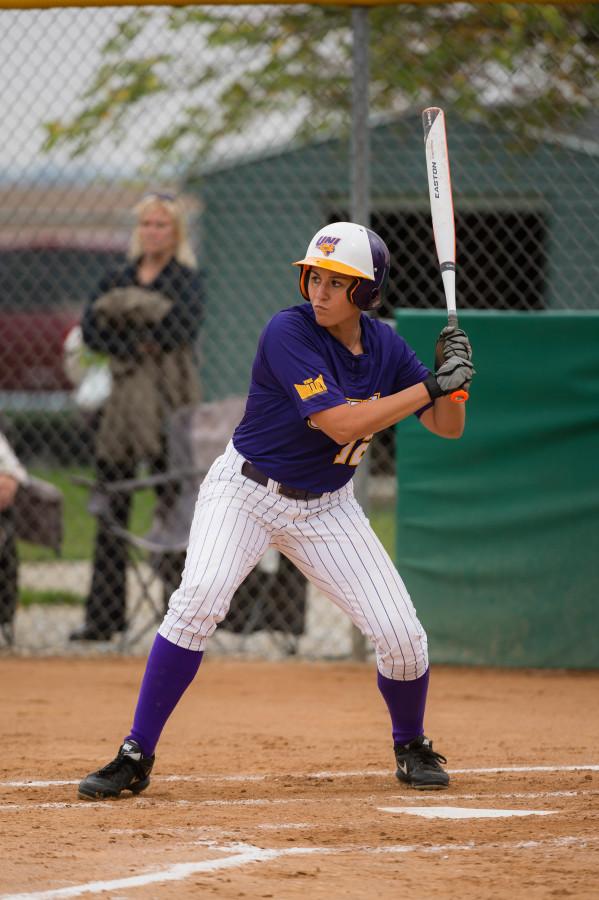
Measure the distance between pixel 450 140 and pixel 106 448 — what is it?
2301 mm

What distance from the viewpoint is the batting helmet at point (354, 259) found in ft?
13.6

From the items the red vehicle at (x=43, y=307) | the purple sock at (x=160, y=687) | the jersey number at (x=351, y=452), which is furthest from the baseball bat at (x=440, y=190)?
the red vehicle at (x=43, y=307)

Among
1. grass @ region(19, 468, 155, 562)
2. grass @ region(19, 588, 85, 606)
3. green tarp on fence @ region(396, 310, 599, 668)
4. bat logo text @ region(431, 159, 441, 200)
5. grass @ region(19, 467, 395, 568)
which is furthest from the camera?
grass @ region(19, 468, 155, 562)

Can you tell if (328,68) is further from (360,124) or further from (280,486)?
(280,486)

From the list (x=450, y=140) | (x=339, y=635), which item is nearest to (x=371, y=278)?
(x=450, y=140)

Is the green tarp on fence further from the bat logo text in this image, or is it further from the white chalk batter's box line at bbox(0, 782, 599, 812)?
the white chalk batter's box line at bbox(0, 782, 599, 812)

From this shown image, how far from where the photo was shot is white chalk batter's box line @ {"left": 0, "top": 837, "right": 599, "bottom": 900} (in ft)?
10.4

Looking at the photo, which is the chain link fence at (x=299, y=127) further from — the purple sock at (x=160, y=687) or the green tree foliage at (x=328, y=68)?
the purple sock at (x=160, y=687)

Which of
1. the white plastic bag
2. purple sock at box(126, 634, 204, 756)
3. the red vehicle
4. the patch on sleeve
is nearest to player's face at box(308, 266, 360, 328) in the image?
the patch on sleeve

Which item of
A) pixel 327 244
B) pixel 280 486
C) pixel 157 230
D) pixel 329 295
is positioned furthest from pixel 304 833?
pixel 157 230

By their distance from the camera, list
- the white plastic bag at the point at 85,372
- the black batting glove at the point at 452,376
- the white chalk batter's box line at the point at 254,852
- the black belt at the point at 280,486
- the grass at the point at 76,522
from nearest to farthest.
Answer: the white chalk batter's box line at the point at 254,852, the black batting glove at the point at 452,376, the black belt at the point at 280,486, the white plastic bag at the point at 85,372, the grass at the point at 76,522

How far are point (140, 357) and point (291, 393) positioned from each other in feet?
10.3

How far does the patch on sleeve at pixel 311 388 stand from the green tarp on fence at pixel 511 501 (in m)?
2.54

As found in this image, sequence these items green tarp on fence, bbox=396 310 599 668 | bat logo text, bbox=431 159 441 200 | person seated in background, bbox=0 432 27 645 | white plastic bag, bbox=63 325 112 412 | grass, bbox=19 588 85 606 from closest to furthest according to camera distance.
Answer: bat logo text, bbox=431 159 441 200, green tarp on fence, bbox=396 310 599 668, person seated in background, bbox=0 432 27 645, white plastic bag, bbox=63 325 112 412, grass, bbox=19 588 85 606
